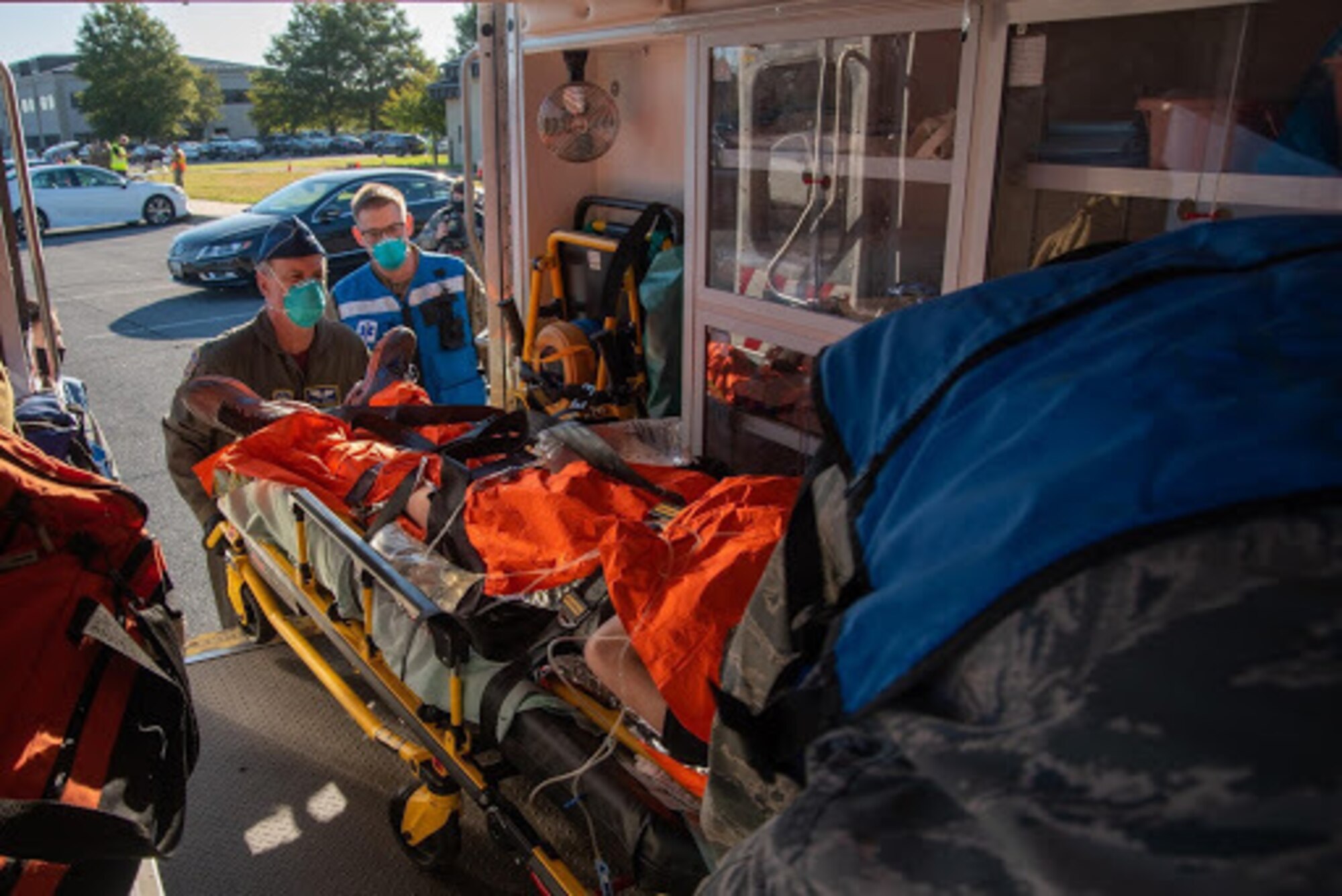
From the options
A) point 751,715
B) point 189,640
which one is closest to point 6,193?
point 189,640

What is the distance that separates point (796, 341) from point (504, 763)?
1.60 meters

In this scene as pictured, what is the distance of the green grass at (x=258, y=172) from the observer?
82.3 ft

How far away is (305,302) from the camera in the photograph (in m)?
3.58

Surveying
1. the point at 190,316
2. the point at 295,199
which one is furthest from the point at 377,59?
the point at 190,316

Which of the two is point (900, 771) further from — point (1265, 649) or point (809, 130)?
point (809, 130)

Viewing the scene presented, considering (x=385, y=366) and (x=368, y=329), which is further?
(x=368, y=329)

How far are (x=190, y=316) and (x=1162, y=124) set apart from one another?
35.4ft

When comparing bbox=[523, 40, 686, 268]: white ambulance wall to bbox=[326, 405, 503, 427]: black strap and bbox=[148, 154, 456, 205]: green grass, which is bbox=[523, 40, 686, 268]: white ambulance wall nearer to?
bbox=[326, 405, 503, 427]: black strap

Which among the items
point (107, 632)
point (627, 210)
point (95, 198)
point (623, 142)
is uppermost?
point (623, 142)

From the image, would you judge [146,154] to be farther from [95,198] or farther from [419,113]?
[95,198]

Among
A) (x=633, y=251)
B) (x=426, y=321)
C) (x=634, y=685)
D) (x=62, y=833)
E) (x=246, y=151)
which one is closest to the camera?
(x=62, y=833)

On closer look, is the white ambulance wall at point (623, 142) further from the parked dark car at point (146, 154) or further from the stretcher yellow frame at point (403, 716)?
the parked dark car at point (146, 154)

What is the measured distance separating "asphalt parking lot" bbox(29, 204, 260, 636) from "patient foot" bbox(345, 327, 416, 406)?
2.96ft

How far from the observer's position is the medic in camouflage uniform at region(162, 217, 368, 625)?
350cm
